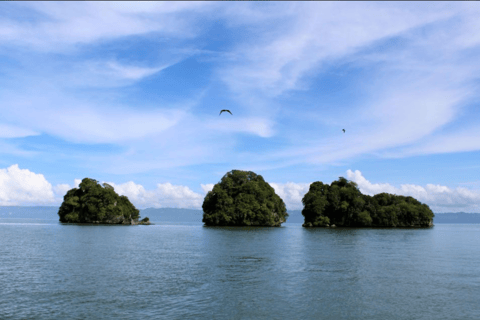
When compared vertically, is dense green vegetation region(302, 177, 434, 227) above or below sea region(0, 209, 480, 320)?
above

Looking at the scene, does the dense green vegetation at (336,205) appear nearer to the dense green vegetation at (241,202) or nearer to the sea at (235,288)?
the dense green vegetation at (241,202)

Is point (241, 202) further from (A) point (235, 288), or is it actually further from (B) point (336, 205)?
(A) point (235, 288)

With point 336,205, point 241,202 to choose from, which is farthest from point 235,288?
point 336,205

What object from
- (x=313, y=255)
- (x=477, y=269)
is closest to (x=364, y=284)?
(x=477, y=269)

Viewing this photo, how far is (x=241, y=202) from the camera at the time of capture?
7160 inches

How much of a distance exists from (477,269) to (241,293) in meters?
34.0

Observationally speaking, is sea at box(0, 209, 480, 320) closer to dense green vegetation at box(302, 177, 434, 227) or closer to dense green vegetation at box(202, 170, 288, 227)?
dense green vegetation at box(202, 170, 288, 227)

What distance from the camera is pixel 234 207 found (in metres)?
184

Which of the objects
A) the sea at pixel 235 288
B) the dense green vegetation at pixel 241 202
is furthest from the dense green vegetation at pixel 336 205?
the sea at pixel 235 288

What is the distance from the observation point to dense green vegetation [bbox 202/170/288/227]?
18338 centimetres

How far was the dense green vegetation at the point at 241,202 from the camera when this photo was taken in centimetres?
18338

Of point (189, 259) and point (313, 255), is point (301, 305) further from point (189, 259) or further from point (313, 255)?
point (313, 255)

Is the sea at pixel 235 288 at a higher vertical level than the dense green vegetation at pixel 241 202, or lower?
lower

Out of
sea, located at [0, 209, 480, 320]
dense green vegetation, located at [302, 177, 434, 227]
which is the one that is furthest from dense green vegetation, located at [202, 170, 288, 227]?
sea, located at [0, 209, 480, 320]
